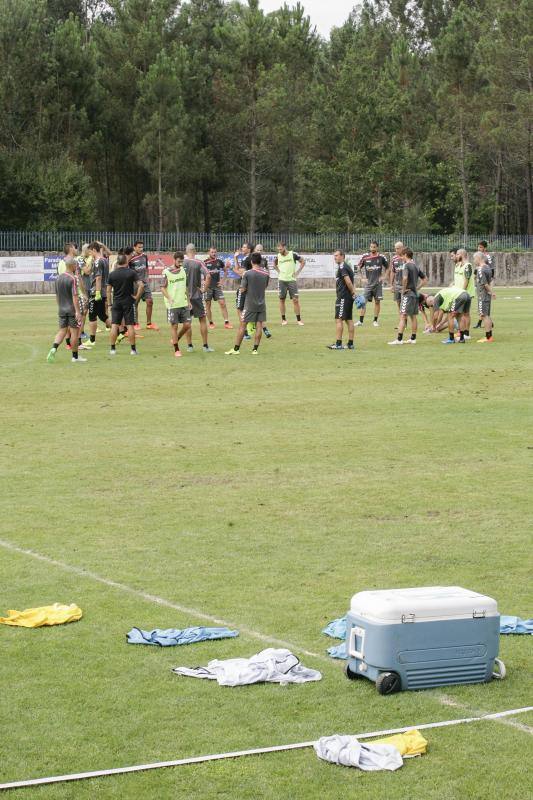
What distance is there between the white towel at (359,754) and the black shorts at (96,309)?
779 inches

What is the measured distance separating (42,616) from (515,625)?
8.83 feet

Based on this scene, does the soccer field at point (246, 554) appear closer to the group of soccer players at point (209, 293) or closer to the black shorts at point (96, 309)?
the group of soccer players at point (209, 293)

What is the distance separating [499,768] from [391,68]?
76924 millimetres

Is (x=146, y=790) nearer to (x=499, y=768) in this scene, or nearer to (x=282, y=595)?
(x=499, y=768)

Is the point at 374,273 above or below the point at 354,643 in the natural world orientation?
above

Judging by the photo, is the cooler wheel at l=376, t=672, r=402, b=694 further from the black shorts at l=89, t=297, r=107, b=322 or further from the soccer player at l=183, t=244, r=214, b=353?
the black shorts at l=89, t=297, r=107, b=322

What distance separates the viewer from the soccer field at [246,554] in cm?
513

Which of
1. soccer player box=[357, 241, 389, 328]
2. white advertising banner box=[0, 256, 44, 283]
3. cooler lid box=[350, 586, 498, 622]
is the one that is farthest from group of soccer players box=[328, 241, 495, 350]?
white advertising banner box=[0, 256, 44, 283]

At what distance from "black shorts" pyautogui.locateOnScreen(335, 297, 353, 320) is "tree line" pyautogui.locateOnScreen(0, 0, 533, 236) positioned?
4495cm

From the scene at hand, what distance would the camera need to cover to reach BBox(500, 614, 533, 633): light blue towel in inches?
262

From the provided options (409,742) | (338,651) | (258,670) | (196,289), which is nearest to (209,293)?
(196,289)

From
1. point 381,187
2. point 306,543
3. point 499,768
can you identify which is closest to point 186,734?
point 499,768

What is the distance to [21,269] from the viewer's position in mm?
50781

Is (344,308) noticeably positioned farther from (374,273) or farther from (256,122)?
(256,122)
